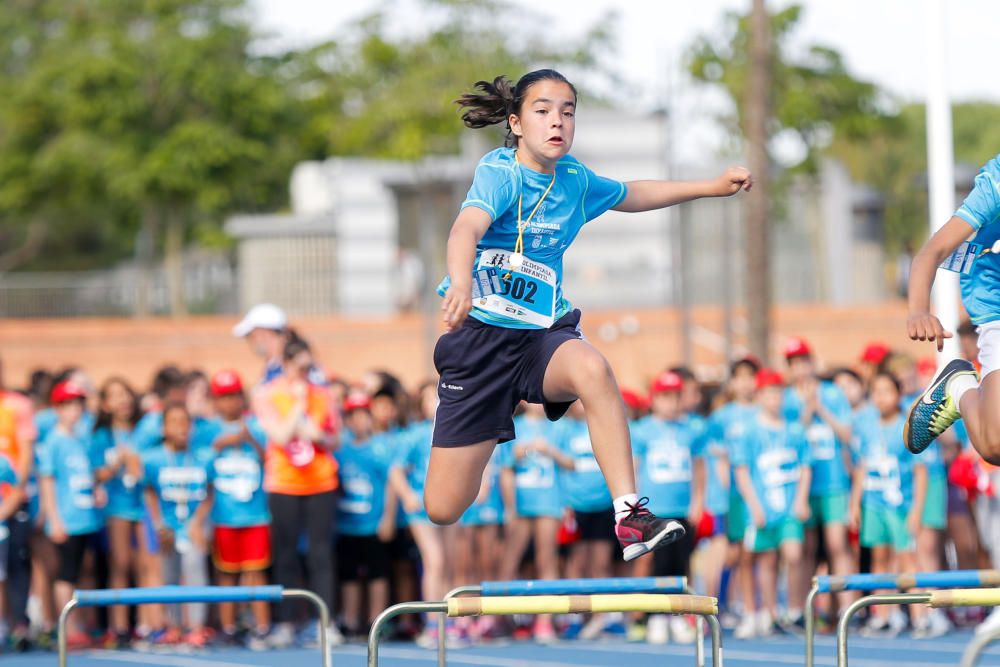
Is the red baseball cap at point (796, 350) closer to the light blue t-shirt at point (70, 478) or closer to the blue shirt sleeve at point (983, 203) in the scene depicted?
the light blue t-shirt at point (70, 478)

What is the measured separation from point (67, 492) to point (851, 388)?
18.6 feet

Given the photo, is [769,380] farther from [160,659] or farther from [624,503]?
[624,503]

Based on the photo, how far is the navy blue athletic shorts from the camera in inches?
257

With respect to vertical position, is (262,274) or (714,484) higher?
(262,274)

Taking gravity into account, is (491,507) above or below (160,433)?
below

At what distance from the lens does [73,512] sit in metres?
11.1

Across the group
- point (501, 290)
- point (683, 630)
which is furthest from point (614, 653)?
point (501, 290)

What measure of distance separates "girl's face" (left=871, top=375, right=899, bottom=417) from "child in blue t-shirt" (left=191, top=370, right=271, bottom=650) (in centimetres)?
429

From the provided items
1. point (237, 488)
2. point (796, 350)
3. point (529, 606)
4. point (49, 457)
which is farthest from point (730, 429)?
point (529, 606)

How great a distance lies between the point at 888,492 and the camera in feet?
36.4

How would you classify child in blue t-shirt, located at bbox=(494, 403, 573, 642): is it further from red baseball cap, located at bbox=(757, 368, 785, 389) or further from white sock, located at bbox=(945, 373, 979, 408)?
white sock, located at bbox=(945, 373, 979, 408)

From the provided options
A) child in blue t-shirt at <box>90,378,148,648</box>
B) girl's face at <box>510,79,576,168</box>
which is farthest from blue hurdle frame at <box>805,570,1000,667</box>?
child in blue t-shirt at <box>90,378,148,648</box>

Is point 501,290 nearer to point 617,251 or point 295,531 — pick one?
point 295,531

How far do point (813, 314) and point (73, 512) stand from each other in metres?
20.6
